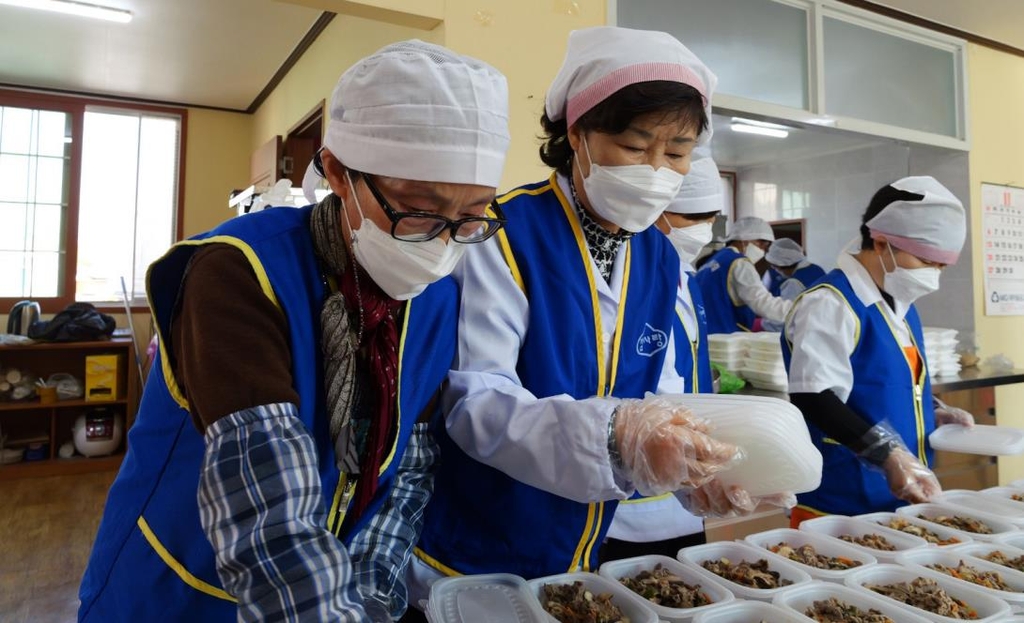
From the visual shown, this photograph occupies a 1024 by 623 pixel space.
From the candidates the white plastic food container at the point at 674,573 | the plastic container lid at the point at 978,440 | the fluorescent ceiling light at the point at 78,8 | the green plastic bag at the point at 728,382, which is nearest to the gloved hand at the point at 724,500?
the white plastic food container at the point at 674,573

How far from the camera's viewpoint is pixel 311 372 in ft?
2.55

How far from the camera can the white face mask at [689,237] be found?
207 cm

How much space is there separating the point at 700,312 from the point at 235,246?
129 centimetres

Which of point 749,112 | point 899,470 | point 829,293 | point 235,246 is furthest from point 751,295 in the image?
point 235,246

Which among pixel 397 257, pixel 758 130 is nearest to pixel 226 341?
pixel 397 257

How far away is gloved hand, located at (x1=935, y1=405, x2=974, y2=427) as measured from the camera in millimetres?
1843

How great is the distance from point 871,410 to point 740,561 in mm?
733

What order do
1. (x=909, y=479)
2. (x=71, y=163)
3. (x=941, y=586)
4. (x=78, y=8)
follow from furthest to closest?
1. (x=71, y=163)
2. (x=78, y=8)
3. (x=909, y=479)
4. (x=941, y=586)

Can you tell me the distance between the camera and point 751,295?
3.94m

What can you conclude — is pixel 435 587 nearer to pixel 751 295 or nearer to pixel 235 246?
pixel 235 246

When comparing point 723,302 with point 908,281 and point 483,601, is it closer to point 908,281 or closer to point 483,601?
point 908,281

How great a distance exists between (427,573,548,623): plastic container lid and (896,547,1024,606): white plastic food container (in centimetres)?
67

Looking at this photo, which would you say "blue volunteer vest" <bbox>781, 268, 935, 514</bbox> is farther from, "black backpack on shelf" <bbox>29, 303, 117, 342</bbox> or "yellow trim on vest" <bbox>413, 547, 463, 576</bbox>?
"black backpack on shelf" <bbox>29, 303, 117, 342</bbox>

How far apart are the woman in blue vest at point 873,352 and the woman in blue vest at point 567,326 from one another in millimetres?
626
